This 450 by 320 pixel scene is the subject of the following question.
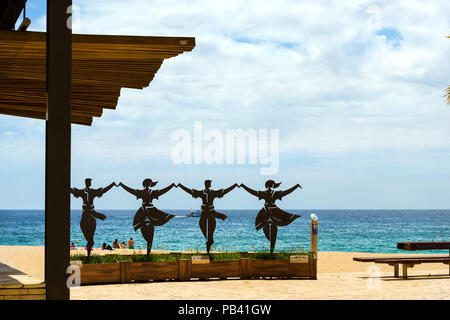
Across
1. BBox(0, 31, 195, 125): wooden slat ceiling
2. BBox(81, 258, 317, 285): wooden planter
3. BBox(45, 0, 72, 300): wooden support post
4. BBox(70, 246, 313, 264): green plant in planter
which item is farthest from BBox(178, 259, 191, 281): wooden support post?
BBox(45, 0, 72, 300): wooden support post

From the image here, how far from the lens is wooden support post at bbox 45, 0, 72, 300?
12.7 ft

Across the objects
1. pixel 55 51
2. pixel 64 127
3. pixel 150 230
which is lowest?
pixel 150 230

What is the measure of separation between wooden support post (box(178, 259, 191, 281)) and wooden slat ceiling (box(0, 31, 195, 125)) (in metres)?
5.05

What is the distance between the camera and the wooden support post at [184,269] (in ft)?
39.1

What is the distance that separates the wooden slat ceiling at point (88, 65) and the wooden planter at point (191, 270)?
466 cm

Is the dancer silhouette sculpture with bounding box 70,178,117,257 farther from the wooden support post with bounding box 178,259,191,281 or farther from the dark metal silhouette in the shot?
the dark metal silhouette

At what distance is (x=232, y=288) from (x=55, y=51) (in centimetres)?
763

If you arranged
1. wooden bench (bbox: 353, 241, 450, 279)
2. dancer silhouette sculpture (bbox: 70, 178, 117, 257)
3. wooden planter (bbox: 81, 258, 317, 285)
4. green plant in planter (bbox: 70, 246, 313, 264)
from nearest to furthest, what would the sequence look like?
wooden planter (bbox: 81, 258, 317, 285) → green plant in planter (bbox: 70, 246, 313, 264) → dancer silhouette sculpture (bbox: 70, 178, 117, 257) → wooden bench (bbox: 353, 241, 450, 279)

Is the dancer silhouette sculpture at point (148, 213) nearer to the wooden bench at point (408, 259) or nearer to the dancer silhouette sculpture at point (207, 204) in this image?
the dancer silhouette sculpture at point (207, 204)

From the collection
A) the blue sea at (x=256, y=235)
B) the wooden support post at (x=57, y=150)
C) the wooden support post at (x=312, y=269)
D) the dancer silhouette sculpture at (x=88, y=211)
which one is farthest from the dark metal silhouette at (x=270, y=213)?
the blue sea at (x=256, y=235)

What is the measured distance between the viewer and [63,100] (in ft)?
12.9
